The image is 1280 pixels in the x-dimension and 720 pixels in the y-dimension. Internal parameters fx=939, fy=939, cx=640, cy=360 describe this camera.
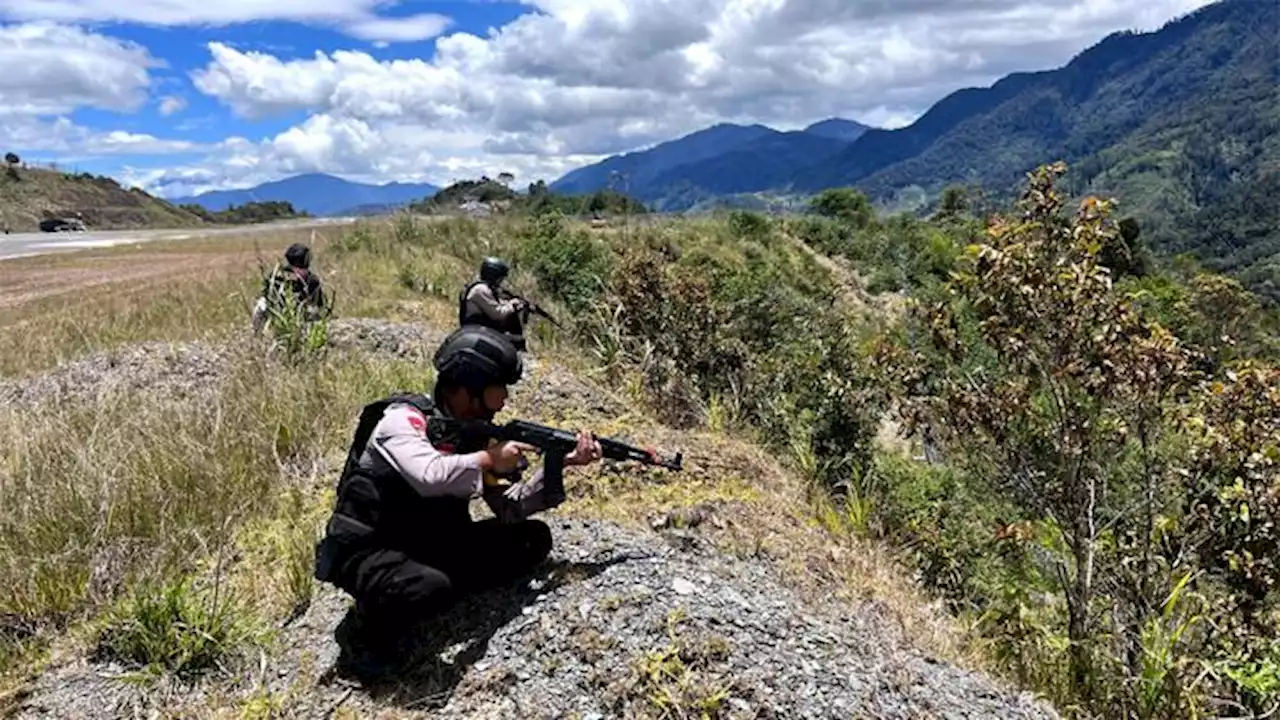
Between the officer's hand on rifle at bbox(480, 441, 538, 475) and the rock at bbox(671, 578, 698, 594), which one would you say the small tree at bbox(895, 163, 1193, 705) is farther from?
the officer's hand on rifle at bbox(480, 441, 538, 475)

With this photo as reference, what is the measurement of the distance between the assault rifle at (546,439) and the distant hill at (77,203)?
175 ft

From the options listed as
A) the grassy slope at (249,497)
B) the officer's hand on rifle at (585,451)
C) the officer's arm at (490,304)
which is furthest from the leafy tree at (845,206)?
the officer's hand on rifle at (585,451)

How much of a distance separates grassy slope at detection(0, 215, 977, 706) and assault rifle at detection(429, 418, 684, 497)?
3.90 feet

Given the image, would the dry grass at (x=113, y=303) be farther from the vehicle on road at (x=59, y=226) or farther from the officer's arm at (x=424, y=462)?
the vehicle on road at (x=59, y=226)

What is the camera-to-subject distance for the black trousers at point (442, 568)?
3354 millimetres

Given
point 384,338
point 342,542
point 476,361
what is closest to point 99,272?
point 384,338

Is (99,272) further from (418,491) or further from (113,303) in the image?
(418,491)

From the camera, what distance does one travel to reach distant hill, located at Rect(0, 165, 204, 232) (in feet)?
169

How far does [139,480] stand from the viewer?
Answer: 4598 mm

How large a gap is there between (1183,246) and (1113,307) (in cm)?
17825

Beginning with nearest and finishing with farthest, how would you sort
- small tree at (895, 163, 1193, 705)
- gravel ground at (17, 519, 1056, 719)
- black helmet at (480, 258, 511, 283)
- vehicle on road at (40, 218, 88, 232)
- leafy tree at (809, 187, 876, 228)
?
gravel ground at (17, 519, 1056, 719)
small tree at (895, 163, 1193, 705)
black helmet at (480, 258, 511, 283)
leafy tree at (809, 187, 876, 228)
vehicle on road at (40, 218, 88, 232)

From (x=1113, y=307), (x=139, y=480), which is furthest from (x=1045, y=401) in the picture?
(x=139, y=480)

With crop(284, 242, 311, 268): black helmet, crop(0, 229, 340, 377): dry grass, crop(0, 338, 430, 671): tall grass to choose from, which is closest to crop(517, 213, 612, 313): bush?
crop(0, 229, 340, 377): dry grass

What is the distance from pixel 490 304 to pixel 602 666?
222 inches
